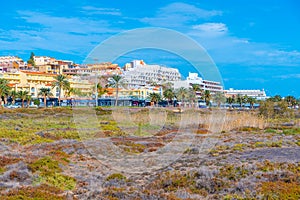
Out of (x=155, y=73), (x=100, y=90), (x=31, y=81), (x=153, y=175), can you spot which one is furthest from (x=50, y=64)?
(x=153, y=175)

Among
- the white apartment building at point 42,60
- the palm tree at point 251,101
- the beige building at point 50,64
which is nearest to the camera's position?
the palm tree at point 251,101

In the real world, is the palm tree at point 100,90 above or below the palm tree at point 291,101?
above

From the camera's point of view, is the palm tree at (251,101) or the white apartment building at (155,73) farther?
the palm tree at (251,101)

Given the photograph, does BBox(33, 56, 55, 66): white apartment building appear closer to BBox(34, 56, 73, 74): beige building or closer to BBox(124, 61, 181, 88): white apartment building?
BBox(34, 56, 73, 74): beige building

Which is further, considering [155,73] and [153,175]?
[155,73]

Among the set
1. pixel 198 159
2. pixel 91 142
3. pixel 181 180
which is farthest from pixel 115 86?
pixel 181 180

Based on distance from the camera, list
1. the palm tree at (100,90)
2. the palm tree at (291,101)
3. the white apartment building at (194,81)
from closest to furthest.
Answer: the white apartment building at (194,81)
the palm tree at (100,90)
the palm tree at (291,101)

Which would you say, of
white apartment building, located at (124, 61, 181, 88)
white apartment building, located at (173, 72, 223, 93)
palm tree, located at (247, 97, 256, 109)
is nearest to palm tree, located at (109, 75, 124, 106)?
white apartment building, located at (173, 72, 223, 93)

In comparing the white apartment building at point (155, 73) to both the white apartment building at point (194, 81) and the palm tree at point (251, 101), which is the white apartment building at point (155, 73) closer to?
the white apartment building at point (194, 81)

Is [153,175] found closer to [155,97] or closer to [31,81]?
[155,97]

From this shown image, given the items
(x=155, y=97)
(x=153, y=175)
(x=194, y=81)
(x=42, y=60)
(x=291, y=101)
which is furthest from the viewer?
(x=42, y=60)

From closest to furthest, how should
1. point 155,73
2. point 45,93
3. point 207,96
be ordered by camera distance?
point 155,73 < point 45,93 < point 207,96

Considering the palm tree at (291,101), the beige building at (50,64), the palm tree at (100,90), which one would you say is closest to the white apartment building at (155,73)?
the palm tree at (100,90)

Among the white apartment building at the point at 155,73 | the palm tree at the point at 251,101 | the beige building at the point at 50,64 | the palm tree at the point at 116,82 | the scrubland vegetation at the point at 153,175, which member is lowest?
the scrubland vegetation at the point at 153,175
